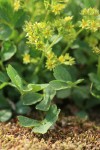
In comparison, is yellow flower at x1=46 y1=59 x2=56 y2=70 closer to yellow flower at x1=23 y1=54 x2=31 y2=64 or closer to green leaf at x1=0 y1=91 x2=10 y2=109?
yellow flower at x1=23 y1=54 x2=31 y2=64

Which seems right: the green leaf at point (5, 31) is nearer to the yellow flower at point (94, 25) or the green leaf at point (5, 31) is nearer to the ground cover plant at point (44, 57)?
the ground cover plant at point (44, 57)

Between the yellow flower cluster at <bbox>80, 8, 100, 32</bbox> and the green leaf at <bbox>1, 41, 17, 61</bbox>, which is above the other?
the yellow flower cluster at <bbox>80, 8, 100, 32</bbox>

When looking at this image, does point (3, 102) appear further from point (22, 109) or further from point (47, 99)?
point (47, 99)

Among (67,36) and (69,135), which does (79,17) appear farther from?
(69,135)

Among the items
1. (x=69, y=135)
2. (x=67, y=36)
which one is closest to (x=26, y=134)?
(x=69, y=135)

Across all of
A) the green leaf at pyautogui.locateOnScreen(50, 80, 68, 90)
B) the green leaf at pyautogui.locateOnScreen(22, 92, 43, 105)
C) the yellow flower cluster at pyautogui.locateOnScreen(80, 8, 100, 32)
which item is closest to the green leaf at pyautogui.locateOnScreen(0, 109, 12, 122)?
the green leaf at pyautogui.locateOnScreen(22, 92, 43, 105)

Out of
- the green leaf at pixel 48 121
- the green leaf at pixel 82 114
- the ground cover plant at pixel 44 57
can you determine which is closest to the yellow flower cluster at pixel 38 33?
the ground cover plant at pixel 44 57

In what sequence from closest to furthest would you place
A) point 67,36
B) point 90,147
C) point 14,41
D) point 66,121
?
point 90,147
point 67,36
point 66,121
point 14,41
